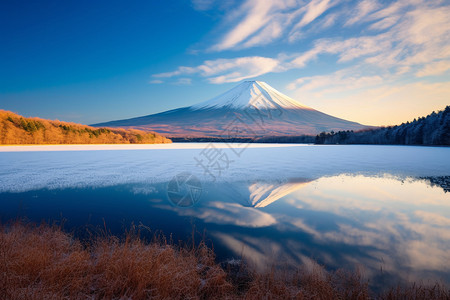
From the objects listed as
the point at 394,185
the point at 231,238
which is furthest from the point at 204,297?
the point at 394,185

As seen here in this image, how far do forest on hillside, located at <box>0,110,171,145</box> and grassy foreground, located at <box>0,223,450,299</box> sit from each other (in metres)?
39.2

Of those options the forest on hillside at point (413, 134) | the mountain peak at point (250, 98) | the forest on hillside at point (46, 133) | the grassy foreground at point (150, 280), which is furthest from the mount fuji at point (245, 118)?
the grassy foreground at point (150, 280)

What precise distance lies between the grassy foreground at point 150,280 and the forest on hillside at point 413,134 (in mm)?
45967

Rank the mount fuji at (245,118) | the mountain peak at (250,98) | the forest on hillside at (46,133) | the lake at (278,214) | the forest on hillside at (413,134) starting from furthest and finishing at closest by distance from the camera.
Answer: the mountain peak at (250,98) < the mount fuji at (245,118) < the forest on hillside at (413,134) < the forest on hillside at (46,133) < the lake at (278,214)

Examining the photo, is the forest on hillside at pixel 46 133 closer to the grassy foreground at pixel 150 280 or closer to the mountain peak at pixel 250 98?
the grassy foreground at pixel 150 280

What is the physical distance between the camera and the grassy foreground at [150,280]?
8.72ft

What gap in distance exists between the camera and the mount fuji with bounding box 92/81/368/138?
12694cm

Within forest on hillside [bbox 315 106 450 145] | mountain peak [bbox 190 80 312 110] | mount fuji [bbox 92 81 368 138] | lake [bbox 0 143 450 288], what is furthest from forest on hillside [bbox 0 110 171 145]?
mountain peak [bbox 190 80 312 110]

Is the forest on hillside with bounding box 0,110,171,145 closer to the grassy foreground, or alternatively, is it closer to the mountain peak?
the grassy foreground

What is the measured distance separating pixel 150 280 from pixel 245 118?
137406mm

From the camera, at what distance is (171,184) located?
363 inches

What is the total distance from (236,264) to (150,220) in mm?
2632

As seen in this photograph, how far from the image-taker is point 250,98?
5812 inches

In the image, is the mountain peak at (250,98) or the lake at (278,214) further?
the mountain peak at (250,98)
